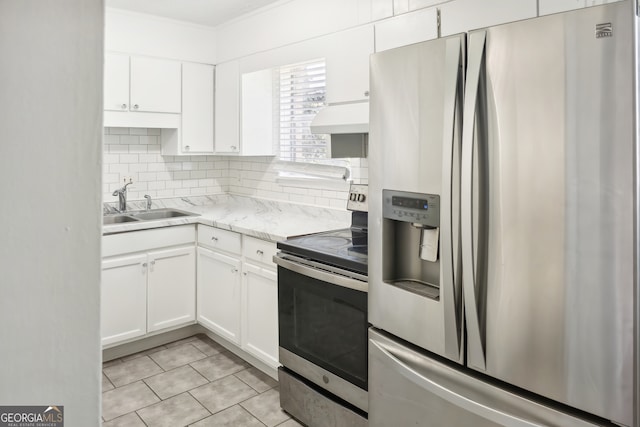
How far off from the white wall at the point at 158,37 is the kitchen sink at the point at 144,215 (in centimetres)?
125

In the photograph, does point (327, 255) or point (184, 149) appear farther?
point (184, 149)

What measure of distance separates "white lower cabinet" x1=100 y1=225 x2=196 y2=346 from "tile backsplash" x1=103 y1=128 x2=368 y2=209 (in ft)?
2.27

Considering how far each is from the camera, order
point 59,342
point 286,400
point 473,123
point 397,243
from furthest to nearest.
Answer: point 286,400, point 397,243, point 473,123, point 59,342

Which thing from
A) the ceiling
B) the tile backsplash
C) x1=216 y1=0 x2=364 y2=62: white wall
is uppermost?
the ceiling

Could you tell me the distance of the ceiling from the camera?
3.19 m

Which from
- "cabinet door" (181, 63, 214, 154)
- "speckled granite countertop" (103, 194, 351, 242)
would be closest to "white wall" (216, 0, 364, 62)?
"cabinet door" (181, 63, 214, 154)

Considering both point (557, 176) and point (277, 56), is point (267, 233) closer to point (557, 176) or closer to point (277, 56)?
point (277, 56)

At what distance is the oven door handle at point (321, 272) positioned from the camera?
197 cm

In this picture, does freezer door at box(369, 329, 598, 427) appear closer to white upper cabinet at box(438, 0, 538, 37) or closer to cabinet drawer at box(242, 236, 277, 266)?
cabinet drawer at box(242, 236, 277, 266)

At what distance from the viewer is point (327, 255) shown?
2.15 meters

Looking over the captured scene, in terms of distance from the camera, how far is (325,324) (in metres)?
2.18

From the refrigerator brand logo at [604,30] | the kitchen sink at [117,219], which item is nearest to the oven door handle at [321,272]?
the refrigerator brand logo at [604,30]

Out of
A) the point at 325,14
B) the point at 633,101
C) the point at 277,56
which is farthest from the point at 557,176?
the point at 277,56

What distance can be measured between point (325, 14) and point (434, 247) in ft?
6.09
